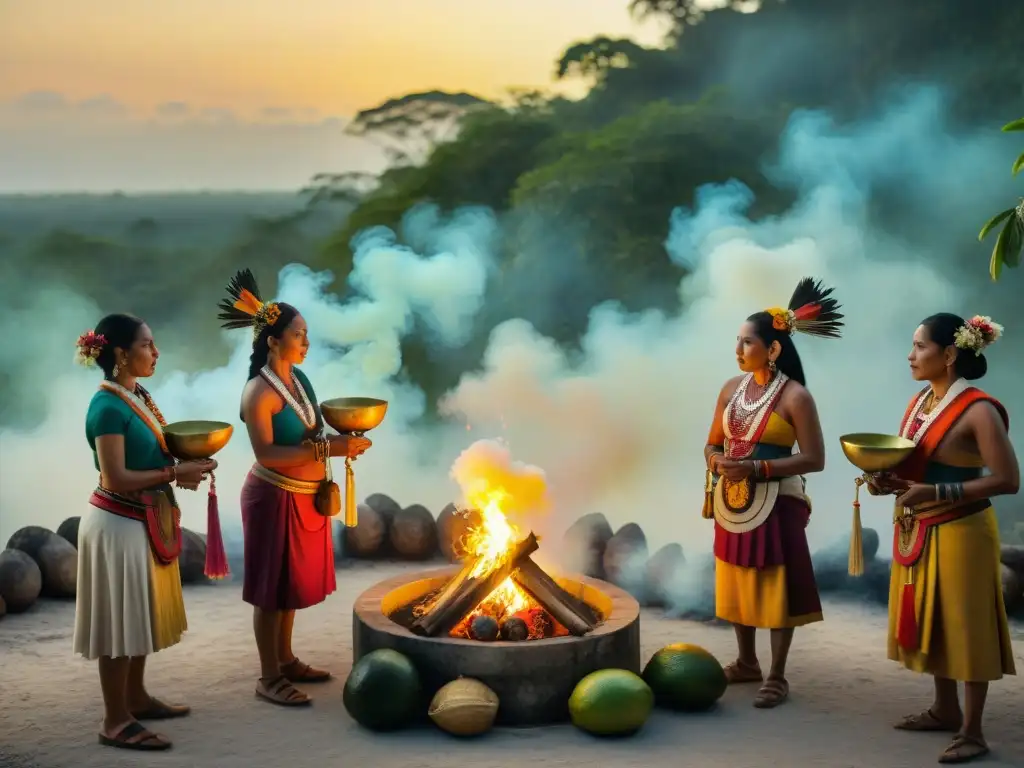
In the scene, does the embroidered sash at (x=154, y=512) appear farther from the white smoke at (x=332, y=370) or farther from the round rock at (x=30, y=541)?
the white smoke at (x=332, y=370)

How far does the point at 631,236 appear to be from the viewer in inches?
559

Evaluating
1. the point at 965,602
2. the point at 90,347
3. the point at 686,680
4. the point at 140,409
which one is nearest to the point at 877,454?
the point at 965,602

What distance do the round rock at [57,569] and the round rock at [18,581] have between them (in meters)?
0.18

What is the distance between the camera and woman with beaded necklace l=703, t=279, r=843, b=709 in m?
6.03

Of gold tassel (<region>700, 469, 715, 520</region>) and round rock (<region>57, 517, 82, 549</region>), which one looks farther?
round rock (<region>57, 517, 82, 549</region>)

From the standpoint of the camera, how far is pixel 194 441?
17.8 ft

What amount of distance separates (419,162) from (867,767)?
1148 cm

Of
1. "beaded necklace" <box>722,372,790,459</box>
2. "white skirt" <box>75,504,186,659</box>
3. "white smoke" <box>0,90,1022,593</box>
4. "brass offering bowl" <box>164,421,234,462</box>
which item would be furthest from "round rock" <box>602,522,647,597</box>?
"white skirt" <box>75,504,186,659</box>

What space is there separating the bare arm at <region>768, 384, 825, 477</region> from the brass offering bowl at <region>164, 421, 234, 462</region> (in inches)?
106

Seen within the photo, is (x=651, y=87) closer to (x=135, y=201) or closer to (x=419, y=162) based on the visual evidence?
(x=419, y=162)

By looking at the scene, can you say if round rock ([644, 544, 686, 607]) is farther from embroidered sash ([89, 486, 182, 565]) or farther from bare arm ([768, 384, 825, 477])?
embroidered sash ([89, 486, 182, 565])

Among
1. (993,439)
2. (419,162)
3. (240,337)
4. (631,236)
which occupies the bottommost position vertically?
(993,439)

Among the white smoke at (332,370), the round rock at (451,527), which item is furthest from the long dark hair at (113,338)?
the white smoke at (332,370)

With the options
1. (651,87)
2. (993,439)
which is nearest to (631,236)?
(651,87)
